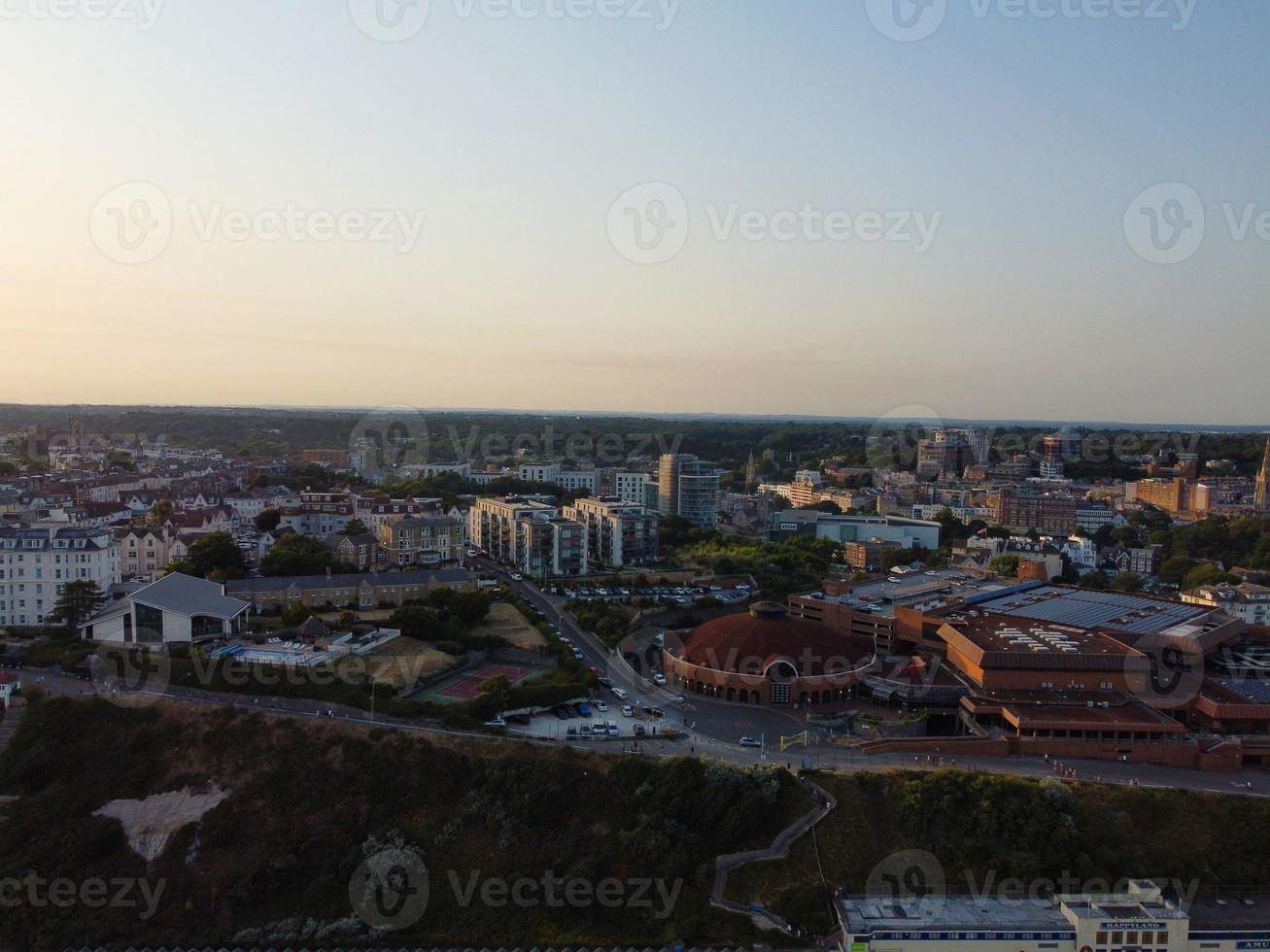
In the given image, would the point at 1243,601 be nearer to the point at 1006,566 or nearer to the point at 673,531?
the point at 1006,566

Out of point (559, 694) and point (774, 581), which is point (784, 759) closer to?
point (559, 694)

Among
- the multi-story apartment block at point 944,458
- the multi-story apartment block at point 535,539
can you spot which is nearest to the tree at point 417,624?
the multi-story apartment block at point 535,539

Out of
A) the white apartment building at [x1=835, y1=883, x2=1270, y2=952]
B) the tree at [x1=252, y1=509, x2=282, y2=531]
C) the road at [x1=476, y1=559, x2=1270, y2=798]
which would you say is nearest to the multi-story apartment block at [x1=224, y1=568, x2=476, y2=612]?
the road at [x1=476, y1=559, x2=1270, y2=798]

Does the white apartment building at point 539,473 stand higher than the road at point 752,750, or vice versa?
the white apartment building at point 539,473

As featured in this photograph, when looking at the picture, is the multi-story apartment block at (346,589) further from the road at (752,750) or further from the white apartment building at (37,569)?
the road at (752,750)

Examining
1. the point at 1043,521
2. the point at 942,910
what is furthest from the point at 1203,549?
the point at 942,910

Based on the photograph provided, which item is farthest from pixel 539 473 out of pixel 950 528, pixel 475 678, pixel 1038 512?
pixel 475 678
